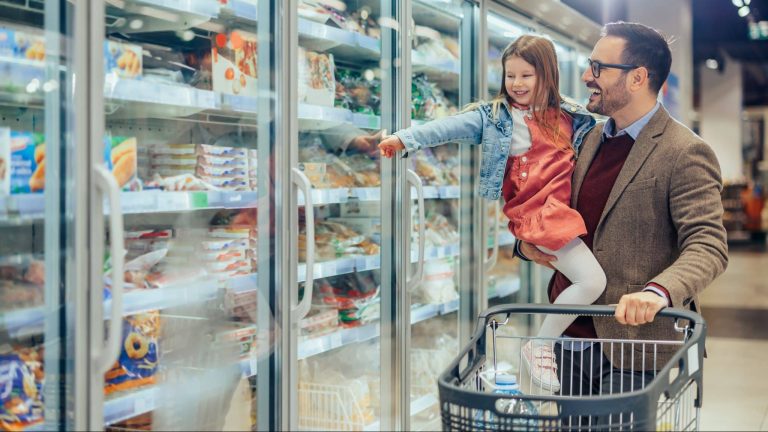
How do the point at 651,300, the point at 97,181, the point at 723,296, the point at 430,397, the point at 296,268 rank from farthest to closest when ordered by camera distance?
the point at 723,296 < the point at 430,397 < the point at 296,268 < the point at 97,181 < the point at 651,300

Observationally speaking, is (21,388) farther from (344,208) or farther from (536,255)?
(344,208)

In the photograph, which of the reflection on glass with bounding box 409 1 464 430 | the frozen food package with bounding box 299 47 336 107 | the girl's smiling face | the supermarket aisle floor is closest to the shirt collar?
the girl's smiling face

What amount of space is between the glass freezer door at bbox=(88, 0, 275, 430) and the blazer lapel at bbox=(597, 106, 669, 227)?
3.44ft

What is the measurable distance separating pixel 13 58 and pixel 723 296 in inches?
356

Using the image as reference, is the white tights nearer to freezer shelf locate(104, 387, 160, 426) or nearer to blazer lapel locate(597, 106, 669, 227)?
blazer lapel locate(597, 106, 669, 227)

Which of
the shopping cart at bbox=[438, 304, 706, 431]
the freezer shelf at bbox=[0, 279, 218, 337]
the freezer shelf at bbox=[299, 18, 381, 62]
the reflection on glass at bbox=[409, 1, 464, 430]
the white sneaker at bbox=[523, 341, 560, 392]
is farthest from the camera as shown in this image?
the reflection on glass at bbox=[409, 1, 464, 430]

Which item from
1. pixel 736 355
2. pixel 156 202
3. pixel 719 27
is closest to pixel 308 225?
pixel 156 202

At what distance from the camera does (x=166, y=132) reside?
2754mm

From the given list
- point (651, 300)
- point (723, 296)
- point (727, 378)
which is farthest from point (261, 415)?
point (723, 296)

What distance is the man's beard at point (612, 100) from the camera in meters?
2.20

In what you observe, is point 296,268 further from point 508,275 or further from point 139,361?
point 508,275

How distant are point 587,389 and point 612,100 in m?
0.77

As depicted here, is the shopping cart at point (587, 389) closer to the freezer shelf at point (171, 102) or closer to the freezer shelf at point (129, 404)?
→ the freezer shelf at point (129, 404)

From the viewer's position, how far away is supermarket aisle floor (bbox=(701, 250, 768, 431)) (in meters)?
4.73
